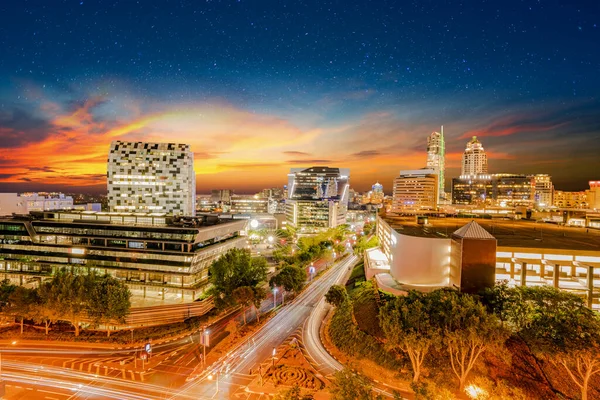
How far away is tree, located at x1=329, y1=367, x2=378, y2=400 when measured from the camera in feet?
81.0

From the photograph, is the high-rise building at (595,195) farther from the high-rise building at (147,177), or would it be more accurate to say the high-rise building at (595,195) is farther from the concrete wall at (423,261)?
the high-rise building at (147,177)

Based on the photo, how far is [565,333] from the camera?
2917 cm

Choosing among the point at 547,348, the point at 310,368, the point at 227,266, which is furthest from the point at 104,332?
the point at 547,348

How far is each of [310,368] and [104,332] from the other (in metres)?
32.7

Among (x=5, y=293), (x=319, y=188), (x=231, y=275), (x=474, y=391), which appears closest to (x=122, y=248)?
(x=5, y=293)

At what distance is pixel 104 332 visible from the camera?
48844 mm

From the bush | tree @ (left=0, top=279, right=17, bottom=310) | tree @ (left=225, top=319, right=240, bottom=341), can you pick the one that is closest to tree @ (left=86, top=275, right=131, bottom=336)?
tree @ (left=225, top=319, right=240, bottom=341)

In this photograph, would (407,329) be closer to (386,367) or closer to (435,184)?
(386,367)

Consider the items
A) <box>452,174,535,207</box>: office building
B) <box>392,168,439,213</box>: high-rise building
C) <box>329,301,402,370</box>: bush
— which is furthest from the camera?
<box>392,168,439,213</box>: high-rise building

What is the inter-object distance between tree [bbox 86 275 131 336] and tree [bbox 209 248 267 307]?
13871 mm

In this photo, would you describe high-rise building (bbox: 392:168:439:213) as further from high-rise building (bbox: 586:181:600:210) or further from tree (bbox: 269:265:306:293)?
tree (bbox: 269:265:306:293)

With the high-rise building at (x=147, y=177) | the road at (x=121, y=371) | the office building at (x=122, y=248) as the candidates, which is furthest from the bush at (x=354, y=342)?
the high-rise building at (x=147, y=177)

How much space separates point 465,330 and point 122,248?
180ft

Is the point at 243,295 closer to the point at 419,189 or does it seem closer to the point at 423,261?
the point at 423,261
